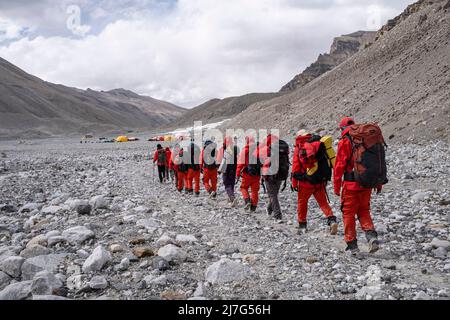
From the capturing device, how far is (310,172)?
286 inches

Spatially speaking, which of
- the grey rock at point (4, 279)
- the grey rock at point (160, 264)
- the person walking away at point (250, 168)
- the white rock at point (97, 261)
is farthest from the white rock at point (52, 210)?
the grey rock at point (160, 264)

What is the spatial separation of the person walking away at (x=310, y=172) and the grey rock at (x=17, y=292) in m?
4.37

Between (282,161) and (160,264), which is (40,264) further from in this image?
(282,161)

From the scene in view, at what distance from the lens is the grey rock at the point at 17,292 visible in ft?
15.5

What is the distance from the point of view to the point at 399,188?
434 inches

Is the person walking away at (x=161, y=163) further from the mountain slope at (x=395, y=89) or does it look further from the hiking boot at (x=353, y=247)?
the mountain slope at (x=395, y=89)

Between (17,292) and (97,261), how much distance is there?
3.78 feet

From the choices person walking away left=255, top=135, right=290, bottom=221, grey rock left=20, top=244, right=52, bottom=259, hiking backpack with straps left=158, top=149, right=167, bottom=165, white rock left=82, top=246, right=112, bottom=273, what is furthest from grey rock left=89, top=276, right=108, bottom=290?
hiking backpack with straps left=158, top=149, right=167, bottom=165

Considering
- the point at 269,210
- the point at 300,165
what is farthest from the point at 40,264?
the point at 269,210

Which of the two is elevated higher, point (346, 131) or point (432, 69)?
point (432, 69)
